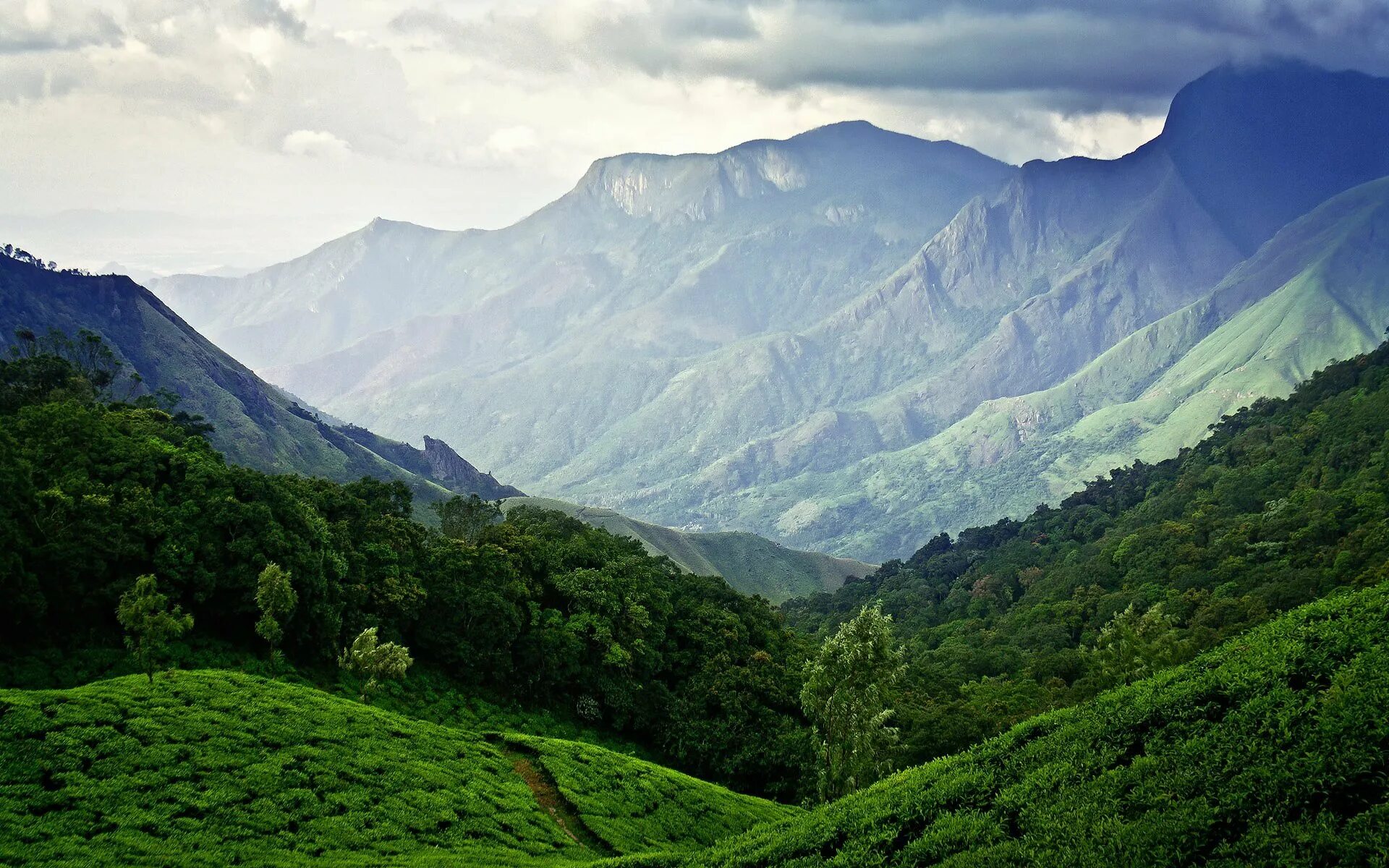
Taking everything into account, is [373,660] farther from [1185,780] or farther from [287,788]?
[1185,780]

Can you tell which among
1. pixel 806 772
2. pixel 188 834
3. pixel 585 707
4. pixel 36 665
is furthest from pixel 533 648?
pixel 188 834

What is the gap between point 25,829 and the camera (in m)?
29.7

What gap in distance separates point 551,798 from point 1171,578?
117 metres

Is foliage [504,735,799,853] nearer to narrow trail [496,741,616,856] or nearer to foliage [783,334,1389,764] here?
narrow trail [496,741,616,856]

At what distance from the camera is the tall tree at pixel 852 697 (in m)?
59.9

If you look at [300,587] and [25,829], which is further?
[300,587]

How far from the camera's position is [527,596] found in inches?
3206

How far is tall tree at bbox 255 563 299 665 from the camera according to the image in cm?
5656

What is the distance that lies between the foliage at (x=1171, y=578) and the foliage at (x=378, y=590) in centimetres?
1653

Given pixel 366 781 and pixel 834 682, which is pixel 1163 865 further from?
pixel 834 682

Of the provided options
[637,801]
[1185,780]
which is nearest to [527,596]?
[637,801]

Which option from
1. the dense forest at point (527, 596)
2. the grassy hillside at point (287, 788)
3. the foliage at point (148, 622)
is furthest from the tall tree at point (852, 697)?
the foliage at point (148, 622)

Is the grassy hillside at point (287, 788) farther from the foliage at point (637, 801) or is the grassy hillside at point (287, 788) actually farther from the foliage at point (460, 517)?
the foliage at point (460, 517)

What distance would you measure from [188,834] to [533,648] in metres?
43.5
